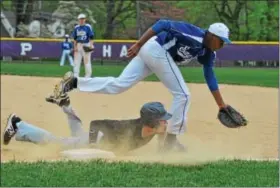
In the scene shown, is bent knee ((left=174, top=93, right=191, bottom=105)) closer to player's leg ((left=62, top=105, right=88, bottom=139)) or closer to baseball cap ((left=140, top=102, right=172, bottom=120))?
baseball cap ((left=140, top=102, right=172, bottom=120))

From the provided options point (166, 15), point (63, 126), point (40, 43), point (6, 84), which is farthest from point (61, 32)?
point (63, 126)

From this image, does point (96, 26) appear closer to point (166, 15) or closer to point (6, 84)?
point (166, 15)

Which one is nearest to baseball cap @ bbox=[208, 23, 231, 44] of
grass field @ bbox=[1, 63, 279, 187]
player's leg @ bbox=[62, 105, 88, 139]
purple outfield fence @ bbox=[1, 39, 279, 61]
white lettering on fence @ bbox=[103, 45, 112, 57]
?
grass field @ bbox=[1, 63, 279, 187]

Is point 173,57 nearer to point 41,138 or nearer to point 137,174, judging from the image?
point 41,138

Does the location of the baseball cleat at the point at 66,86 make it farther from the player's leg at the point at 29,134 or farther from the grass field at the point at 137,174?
the grass field at the point at 137,174

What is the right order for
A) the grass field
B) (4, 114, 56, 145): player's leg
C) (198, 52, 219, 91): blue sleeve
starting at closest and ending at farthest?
1. the grass field
2. (198, 52, 219, 91): blue sleeve
3. (4, 114, 56, 145): player's leg

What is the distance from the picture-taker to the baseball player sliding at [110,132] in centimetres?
661

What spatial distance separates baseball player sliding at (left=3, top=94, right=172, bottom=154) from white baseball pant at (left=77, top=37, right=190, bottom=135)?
5.7 inches

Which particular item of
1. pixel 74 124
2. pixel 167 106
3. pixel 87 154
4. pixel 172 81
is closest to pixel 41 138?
pixel 74 124

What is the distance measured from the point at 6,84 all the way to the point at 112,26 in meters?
31.2

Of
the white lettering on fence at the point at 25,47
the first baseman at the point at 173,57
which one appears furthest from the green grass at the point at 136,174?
the white lettering on fence at the point at 25,47

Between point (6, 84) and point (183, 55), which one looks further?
point (6, 84)

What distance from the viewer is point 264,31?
1750 inches

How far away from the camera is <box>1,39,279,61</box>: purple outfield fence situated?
100ft
